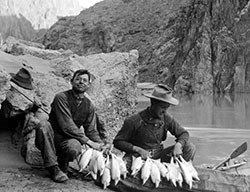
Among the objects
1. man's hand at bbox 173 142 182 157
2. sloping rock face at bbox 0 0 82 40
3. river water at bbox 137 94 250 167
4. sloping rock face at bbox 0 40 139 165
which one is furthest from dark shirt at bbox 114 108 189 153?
sloping rock face at bbox 0 0 82 40

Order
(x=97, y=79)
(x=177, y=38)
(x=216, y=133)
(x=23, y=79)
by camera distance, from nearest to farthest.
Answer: (x=23, y=79) < (x=97, y=79) < (x=216, y=133) < (x=177, y=38)

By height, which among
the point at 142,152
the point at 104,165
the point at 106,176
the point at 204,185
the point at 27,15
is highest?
the point at 27,15

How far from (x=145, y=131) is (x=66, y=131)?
2.90 feet

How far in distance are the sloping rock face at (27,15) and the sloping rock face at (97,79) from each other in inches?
3068

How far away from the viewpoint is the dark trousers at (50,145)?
451cm

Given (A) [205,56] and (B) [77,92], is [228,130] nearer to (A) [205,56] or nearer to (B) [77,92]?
(B) [77,92]

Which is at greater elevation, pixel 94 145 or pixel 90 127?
pixel 90 127

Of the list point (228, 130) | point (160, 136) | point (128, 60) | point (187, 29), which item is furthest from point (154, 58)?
point (160, 136)

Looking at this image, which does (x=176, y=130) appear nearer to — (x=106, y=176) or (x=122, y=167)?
(x=122, y=167)

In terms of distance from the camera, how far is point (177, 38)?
4981cm

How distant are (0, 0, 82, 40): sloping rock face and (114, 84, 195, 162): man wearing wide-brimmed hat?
81.8 m

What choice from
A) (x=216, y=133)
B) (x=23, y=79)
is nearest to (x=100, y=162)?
(x=23, y=79)

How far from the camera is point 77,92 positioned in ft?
15.5

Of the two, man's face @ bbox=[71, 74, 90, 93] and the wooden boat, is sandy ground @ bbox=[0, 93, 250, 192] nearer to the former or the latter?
the wooden boat
